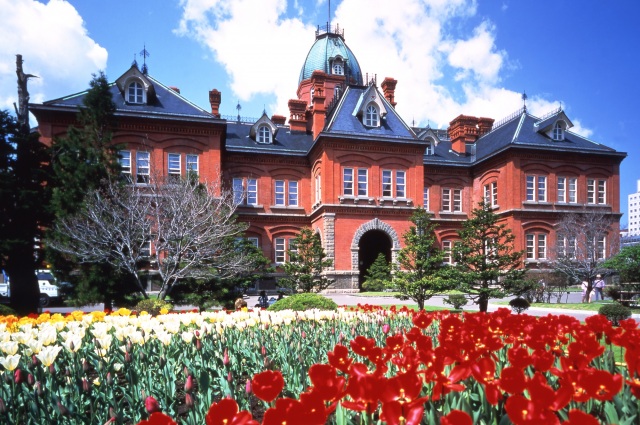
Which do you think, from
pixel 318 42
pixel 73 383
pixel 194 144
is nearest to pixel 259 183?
pixel 194 144

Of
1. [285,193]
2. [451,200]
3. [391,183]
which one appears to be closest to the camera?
[391,183]

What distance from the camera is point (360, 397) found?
5.20 ft

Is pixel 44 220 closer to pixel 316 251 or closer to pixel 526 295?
pixel 316 251

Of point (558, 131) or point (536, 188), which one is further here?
point (558, 131)

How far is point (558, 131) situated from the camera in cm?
3316

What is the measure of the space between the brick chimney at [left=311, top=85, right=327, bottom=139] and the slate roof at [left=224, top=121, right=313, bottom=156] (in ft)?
5.28

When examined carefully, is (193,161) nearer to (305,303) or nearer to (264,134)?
(264,134)

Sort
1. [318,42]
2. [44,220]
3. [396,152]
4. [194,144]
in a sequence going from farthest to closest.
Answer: [318,42] < [396,152] < [194,144] < [44,220]

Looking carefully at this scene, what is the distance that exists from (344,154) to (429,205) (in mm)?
10336

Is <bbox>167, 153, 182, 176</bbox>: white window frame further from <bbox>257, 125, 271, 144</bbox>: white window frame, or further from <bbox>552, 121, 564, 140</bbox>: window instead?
<bbox>552, 121, 564, 140</bbox>: window

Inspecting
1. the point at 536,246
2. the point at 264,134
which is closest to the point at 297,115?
the point at 264,134

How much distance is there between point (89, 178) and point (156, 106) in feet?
39.7

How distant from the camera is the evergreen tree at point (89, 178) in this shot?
14.9 metres

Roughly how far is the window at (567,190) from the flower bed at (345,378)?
3234cm
